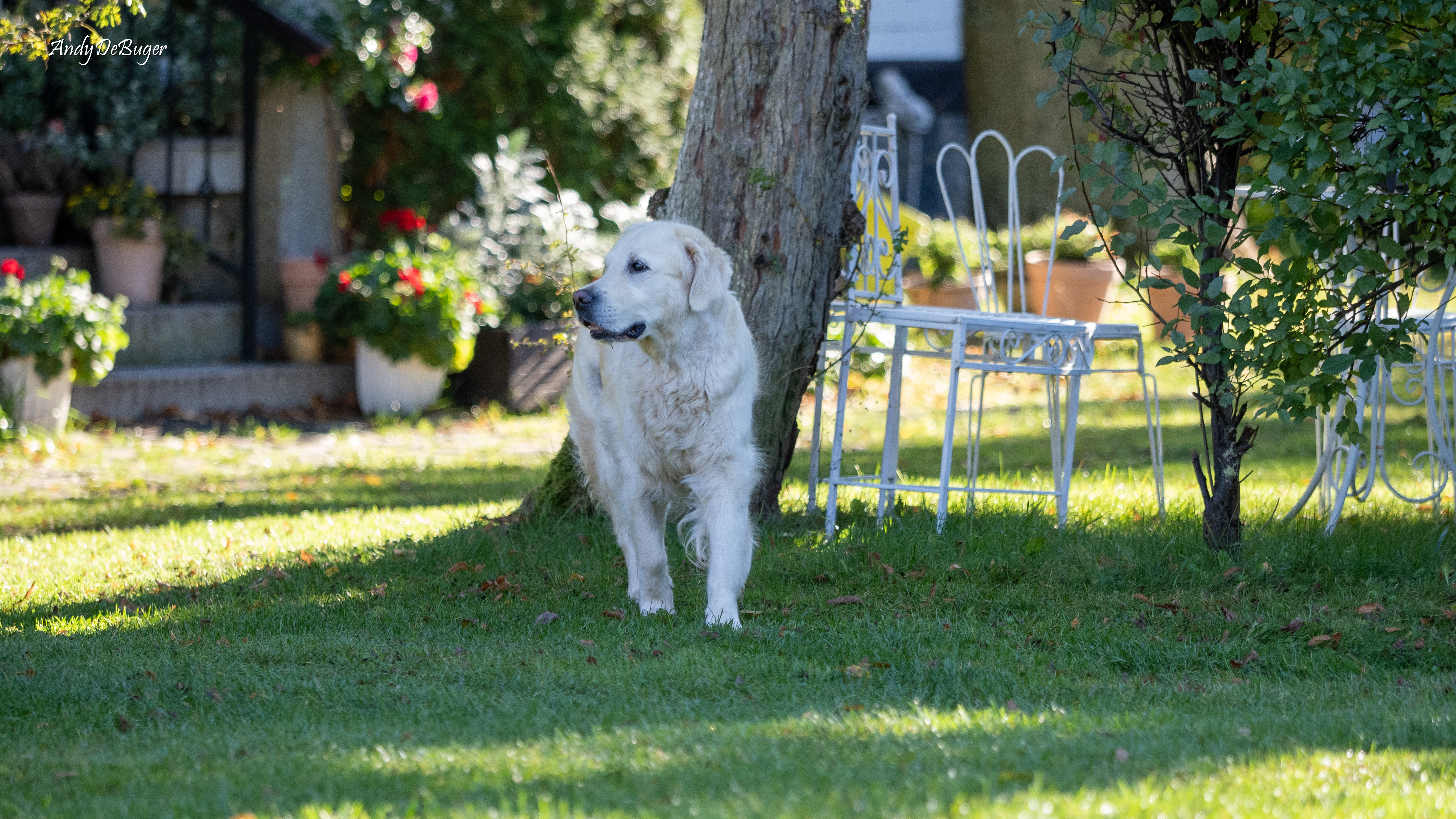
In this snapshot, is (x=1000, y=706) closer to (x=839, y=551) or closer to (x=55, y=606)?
(x=839, y=551)

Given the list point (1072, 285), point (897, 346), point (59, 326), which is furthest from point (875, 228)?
point (1072, 285)

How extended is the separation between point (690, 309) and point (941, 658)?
1.25 metres

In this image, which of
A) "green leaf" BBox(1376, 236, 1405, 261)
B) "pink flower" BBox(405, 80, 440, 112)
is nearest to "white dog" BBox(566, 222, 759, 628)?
"green leaf" BBox(1376, 236, 1405, 261)

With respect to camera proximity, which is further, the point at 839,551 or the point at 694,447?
the point at 839,551

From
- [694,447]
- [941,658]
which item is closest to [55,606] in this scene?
[694,447]

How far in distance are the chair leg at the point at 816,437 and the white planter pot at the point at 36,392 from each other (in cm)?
475

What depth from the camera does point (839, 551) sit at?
4.67m

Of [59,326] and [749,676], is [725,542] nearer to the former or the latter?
[749,676]

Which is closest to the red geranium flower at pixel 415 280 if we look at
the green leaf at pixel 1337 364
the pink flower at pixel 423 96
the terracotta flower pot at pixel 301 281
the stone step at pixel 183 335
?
the terracotta flower pot at pixel 301 281

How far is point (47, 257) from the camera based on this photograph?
9.46 m

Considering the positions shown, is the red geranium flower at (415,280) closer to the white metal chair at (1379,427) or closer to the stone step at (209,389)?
the stone step at (209,389)

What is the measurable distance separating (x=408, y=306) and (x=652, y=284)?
5.65 m

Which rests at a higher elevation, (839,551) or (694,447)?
(694,447)

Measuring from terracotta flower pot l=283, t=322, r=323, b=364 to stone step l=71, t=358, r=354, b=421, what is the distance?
0.26 m
